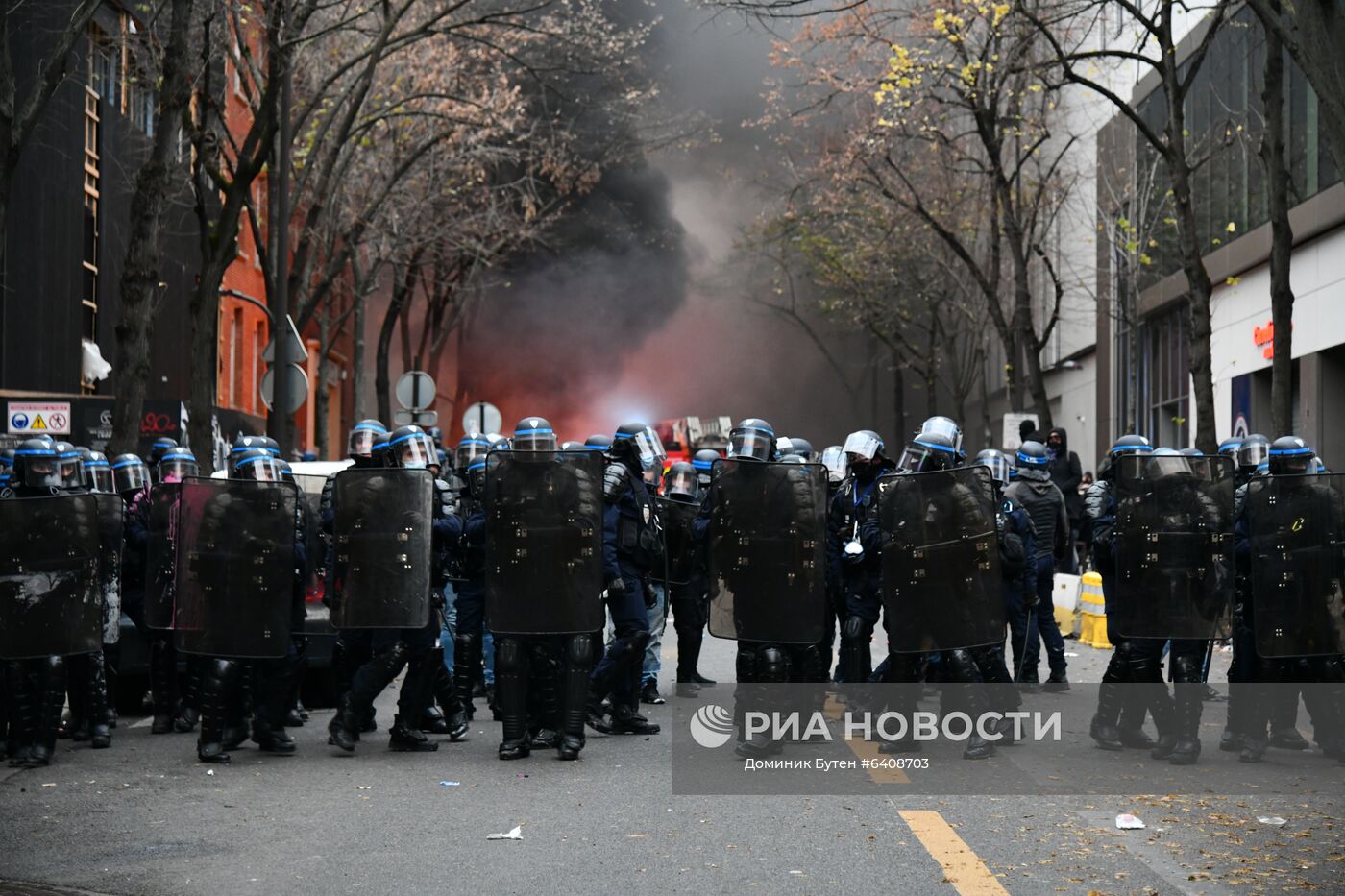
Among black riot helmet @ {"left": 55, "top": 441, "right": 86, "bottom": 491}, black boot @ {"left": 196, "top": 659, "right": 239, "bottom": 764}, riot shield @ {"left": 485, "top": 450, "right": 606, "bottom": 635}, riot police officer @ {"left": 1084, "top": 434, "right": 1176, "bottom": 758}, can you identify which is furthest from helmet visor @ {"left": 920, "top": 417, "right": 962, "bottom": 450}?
black riot helmet @ {"left": 55, "top": 441, "right": 86, "bottom": 491}

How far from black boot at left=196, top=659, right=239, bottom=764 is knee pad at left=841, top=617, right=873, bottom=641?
130 inches

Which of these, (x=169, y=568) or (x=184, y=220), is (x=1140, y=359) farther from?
(x=169, y=568)

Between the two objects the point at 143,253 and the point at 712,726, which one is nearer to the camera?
the point at 712,726

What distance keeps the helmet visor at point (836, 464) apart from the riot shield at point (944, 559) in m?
1.15

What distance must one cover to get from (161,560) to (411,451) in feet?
5.95

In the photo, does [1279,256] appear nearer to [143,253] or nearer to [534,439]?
[534,439]

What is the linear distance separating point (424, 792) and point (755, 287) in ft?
→ 137

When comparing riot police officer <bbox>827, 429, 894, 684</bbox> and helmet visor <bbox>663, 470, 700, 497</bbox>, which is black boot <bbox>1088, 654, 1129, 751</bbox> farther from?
helmet visor <bbox>663, 470, 700, 497</bbox>

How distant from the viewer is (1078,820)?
6.67m

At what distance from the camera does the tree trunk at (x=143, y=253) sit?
45.7 ft

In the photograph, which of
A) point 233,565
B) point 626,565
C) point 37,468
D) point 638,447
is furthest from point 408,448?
point 37,468

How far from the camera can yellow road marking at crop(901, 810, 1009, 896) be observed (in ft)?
A: 17.9

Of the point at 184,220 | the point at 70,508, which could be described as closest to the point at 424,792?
the point at 70,508

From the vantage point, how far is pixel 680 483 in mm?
10578
